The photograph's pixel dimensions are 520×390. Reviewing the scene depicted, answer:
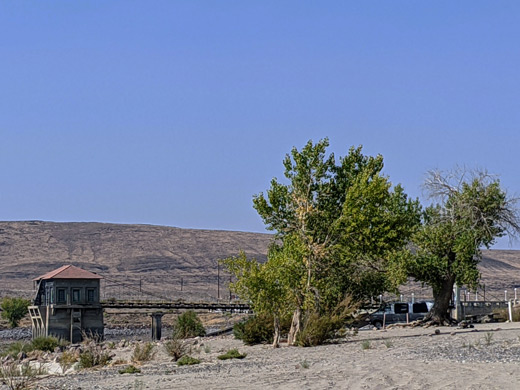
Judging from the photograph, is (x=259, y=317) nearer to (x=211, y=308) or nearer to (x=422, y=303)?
(x=422, y=303)

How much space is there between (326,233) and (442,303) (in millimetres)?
11213

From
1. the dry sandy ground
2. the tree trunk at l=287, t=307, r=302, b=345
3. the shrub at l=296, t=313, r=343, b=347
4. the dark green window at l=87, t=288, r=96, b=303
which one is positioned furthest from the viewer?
the dark green window at l=87, t=288, r=96, b=303

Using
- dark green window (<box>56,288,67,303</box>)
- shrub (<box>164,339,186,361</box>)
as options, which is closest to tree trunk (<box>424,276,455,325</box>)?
shrub (<box>164,339,186,361</box>)

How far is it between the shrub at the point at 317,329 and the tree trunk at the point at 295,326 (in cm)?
43

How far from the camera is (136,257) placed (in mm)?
173000

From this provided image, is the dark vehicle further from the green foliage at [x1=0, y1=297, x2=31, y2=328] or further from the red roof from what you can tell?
the green foliage at [x1=0, y1=297, x2=31, y2=328]

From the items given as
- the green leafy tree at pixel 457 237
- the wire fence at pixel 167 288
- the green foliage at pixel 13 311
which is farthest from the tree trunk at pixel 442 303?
the wire fence at pixel 167 288

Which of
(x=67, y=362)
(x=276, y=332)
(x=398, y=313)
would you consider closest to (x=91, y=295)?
(x=398, y=313)

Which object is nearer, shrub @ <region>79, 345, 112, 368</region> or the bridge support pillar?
shrub @ <region>79, 345, 112, 368</region>

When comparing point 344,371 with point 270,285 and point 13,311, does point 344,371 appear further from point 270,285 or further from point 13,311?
point 13,311

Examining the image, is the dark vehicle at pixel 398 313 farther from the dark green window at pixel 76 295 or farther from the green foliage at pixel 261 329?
the dark green window at pixel 76 295

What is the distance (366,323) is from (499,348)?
26098 millimetres

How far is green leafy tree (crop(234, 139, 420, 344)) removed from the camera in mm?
30969

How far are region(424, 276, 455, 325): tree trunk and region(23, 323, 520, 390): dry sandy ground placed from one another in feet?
50.5
